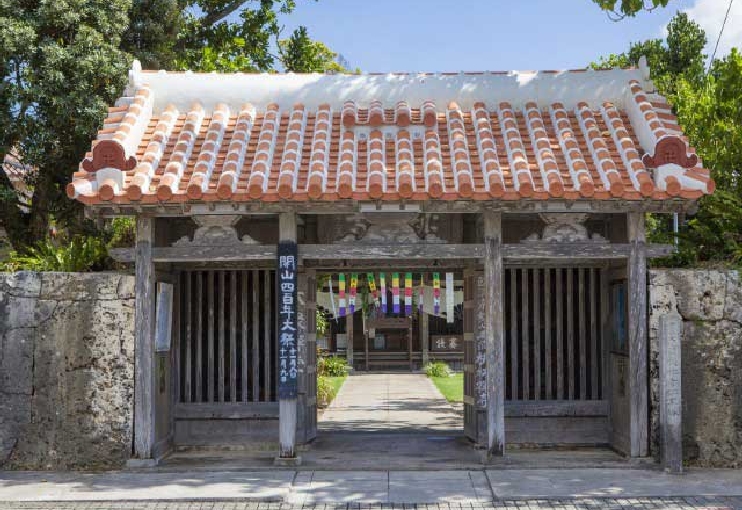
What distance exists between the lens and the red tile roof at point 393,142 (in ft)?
31.0

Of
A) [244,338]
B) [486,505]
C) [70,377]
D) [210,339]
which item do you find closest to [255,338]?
[244,338]

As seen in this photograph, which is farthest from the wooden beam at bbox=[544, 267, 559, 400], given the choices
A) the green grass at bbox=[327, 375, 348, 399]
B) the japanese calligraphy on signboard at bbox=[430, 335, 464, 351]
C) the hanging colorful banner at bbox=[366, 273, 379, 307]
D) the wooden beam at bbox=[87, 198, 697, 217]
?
the japanese calligraphy on signboard at bbox=[430, 335, 464, 351]

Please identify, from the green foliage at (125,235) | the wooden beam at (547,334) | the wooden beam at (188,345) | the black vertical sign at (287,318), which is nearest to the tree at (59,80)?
the green foliage at (125,235)

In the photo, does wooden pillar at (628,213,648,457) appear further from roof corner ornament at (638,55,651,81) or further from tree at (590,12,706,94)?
tree at (590,12,706,94)

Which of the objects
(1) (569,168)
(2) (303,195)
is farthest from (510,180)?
(2) (303,195)

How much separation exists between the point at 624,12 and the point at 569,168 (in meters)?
3.62

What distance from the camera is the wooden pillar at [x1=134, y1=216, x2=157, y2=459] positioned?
9.87m

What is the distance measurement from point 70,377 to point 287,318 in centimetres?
254

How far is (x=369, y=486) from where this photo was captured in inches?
352

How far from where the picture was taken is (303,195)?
948 centimetres

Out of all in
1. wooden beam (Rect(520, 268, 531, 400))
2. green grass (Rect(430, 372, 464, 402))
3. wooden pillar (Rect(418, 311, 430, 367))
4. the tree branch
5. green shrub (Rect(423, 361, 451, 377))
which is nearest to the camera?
wooden beam (Rect(520, 268, 531, 400))

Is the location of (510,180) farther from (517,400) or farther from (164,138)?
(164,138)

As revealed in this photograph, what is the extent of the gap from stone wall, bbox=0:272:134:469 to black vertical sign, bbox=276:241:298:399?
1.69m

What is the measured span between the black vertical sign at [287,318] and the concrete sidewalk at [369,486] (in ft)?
3.29
